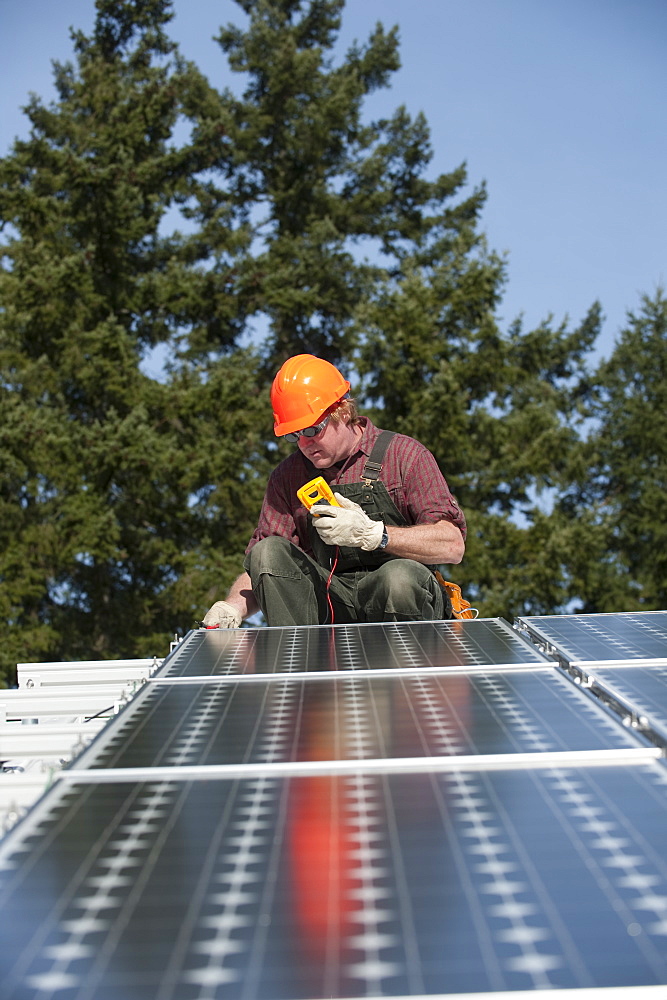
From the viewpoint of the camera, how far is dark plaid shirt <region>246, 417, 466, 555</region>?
4.46 metres

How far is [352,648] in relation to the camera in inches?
123

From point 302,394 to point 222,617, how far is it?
1.06m

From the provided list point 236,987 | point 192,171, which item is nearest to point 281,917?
point 236,987

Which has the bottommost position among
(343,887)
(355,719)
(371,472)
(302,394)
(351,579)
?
(343,887)

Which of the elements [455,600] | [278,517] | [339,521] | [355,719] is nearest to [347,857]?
[355,719]

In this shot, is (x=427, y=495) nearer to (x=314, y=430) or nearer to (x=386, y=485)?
(x=386, y=485)

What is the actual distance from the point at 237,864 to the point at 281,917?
0.56 feet

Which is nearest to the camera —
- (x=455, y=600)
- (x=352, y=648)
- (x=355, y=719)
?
(x=355, y=719)

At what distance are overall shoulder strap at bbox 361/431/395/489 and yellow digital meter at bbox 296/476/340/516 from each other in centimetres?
34

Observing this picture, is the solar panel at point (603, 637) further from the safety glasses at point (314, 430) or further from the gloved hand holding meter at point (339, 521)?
the safety glasses at point (314, 430)

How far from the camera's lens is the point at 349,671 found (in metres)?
2.70

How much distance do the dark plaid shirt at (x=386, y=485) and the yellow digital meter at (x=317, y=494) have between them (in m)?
0.35

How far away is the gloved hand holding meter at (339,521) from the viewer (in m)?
4.16

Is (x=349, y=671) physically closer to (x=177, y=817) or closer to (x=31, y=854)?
(x=177, y=817)
